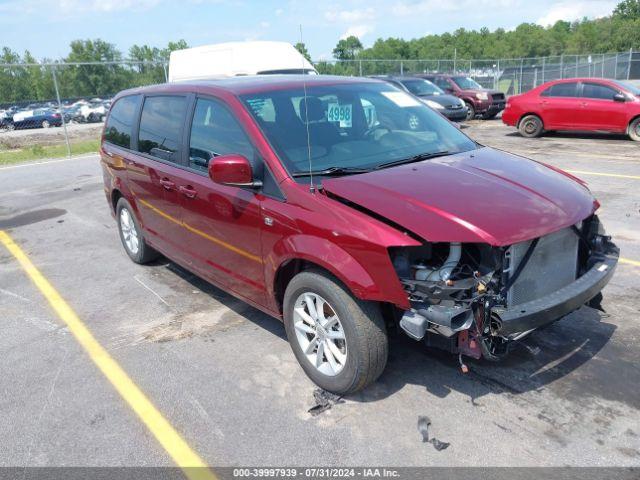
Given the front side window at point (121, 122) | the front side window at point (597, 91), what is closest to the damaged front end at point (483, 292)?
the front side window at point (121, 122)

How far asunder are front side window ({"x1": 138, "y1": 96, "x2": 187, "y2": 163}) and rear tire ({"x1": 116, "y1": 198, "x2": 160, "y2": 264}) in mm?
926

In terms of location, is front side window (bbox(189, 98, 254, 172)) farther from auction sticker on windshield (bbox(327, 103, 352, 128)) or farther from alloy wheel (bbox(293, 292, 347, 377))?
alloy wheel (bbox(293, 292, 347, 377))

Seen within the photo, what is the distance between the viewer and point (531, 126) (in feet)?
49.5

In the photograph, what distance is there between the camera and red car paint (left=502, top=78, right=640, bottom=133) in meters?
13.3

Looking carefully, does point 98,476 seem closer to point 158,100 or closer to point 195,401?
point 195,401

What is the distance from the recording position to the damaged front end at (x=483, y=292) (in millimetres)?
2877

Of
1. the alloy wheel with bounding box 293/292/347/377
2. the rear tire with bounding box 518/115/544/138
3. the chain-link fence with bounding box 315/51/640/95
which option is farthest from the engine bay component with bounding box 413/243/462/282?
the chain-link fence with bounding box 315/51/640/95

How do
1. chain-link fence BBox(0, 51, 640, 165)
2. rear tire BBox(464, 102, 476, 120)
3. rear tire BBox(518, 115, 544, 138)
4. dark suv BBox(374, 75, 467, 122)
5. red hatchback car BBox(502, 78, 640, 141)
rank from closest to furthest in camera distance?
1. red hatchback car BBox(502, 78, 640, 141)
2. rear tire BBox(518, 115, 544, 138)
3. dark suv BBox(374, 75, 467, 122)
4. rear tire BBox(464, 102, 476, 120)
5. chain-link fence BBox(0, 51, 640, 165)

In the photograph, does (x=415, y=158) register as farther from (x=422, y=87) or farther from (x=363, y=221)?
(x=422, y=87)

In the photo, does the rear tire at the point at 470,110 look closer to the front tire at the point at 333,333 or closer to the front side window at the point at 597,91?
the front side window at the point at 597,91

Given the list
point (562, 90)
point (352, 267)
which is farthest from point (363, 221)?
point (562, 90)

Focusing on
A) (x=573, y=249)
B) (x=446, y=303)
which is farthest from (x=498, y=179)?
(x=446, y=303)

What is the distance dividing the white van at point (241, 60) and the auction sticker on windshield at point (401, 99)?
6116mm

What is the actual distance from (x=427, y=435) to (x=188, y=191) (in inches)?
101
